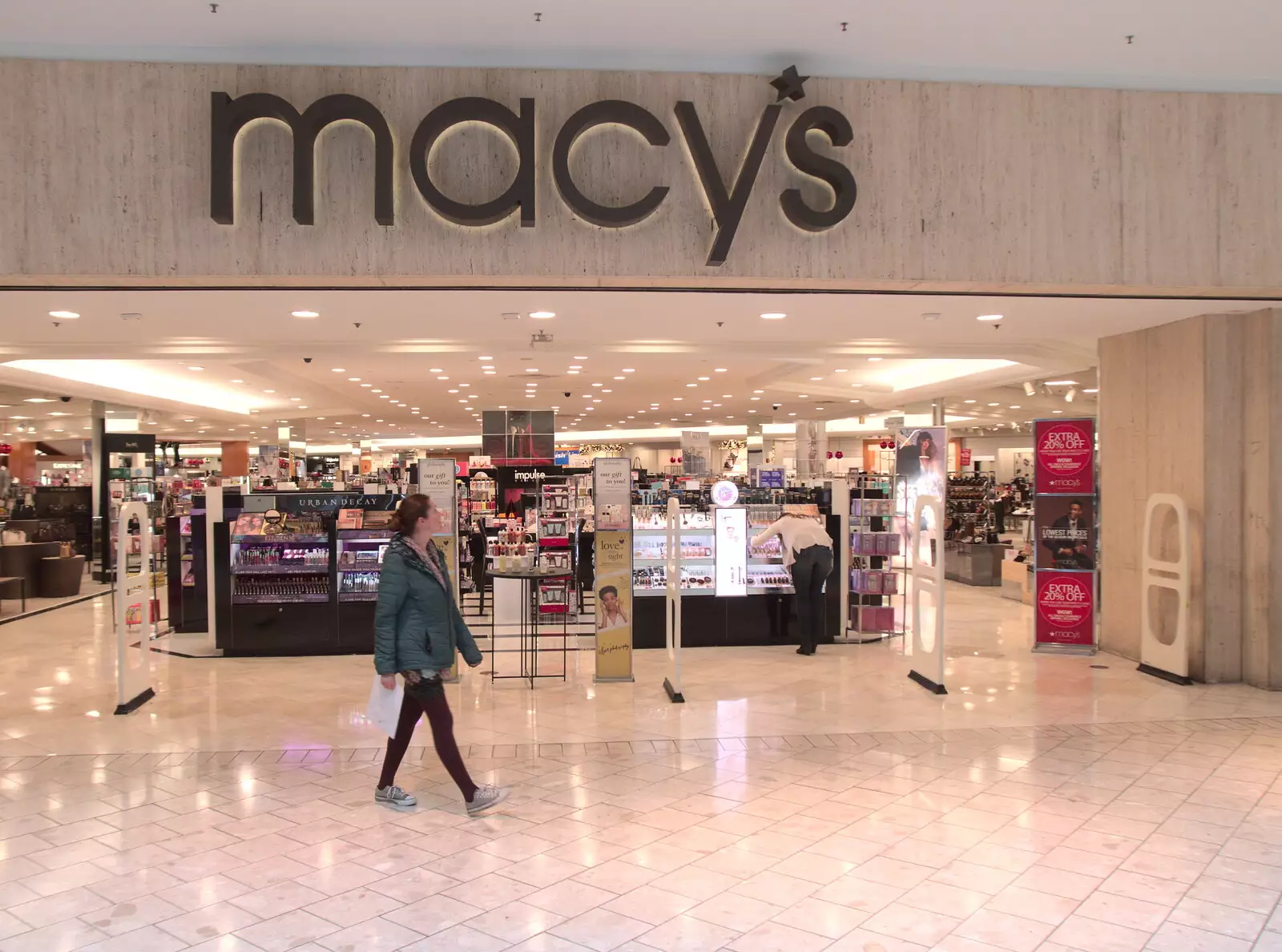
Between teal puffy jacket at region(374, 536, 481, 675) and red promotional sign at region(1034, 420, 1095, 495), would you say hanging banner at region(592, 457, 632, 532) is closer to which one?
teal puffy jacket at region(374, 536, 481, 675)

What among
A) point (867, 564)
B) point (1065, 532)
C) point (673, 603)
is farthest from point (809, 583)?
point (1065, 532)

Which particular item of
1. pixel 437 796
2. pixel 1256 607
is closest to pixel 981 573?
pixel 1256 607

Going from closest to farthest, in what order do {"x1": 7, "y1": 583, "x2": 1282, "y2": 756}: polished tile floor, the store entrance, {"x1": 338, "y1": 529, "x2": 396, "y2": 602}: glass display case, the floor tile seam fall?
the floor tile seam < {"x1": 7, "y1": 583, "x2": 1282, "y2": 756}: polished tile floor < the store entrance < {"x1": 338, "y1": 529, "x2": 396, "y2": 602}: glass display case

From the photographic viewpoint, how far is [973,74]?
5336 millimetres

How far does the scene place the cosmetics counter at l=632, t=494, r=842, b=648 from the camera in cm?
898

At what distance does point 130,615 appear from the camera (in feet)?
23.4

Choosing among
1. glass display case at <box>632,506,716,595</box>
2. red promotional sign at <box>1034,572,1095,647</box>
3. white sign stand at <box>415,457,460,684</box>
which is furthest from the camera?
glass display case at <box>632,506,716,595</box>

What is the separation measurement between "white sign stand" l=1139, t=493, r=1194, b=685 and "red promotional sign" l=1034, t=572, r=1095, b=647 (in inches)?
23.8

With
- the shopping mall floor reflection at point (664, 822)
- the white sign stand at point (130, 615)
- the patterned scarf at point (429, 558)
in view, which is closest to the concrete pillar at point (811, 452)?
the shopping mall floor reflection at point (664, 822)

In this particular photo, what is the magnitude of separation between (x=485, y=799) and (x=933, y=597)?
13.8 feet

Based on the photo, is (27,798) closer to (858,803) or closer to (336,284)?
(336,284)

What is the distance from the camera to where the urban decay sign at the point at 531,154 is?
4.87 m

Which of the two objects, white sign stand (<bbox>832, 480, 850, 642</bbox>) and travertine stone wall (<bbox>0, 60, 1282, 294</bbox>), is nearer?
travertine stone wall (<bbox>0, 60, 1282, 294</bbox>)

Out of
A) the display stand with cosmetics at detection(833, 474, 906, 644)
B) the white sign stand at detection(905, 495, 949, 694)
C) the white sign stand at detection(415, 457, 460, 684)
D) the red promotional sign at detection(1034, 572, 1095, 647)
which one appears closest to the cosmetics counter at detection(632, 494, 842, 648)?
the display stand with cosmetics at detection(833, 474, 906, 644)
